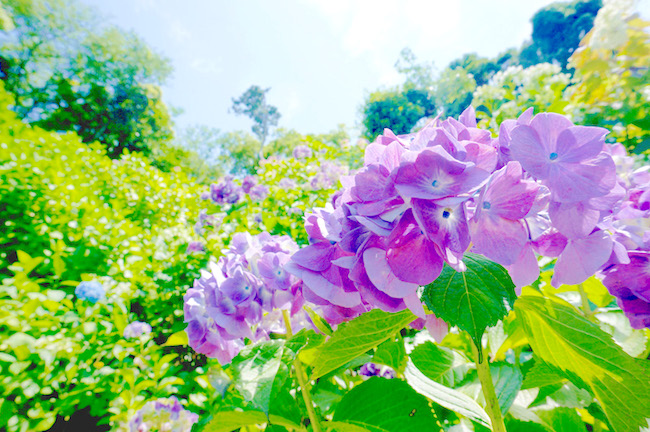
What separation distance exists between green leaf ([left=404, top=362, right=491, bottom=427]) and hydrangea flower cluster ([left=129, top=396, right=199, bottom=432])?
137cm

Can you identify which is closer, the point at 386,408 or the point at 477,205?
the point at 477,205

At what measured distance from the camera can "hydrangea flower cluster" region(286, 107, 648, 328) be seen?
36 cm

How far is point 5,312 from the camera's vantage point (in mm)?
1480

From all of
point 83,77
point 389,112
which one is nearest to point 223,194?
point 389,112

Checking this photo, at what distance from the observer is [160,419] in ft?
4.81

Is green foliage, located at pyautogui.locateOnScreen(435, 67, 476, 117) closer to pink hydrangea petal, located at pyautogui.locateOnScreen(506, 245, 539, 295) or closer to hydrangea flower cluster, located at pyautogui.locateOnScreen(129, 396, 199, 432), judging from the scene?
hydrangea flower cluster, located at pyautogui.locateOnScreen(129, 396, 199, 432)

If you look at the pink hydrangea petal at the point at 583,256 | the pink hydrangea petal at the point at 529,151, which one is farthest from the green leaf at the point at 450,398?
the pink hydrangea petal at the point at 529,151

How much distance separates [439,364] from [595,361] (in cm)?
35

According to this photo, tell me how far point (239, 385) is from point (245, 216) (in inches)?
87.2

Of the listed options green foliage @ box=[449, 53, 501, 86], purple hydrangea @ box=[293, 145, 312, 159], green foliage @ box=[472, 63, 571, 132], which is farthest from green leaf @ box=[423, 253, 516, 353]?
green foliage @ box=[449, 53, 501, 86]

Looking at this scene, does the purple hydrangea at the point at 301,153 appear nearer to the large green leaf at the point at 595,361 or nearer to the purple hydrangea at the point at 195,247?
the purple hydrangea at the point at 195,247

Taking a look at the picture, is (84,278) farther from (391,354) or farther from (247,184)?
(391,354)

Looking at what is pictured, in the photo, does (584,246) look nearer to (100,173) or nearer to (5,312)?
(5,312)

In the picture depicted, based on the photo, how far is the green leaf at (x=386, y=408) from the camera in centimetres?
52
